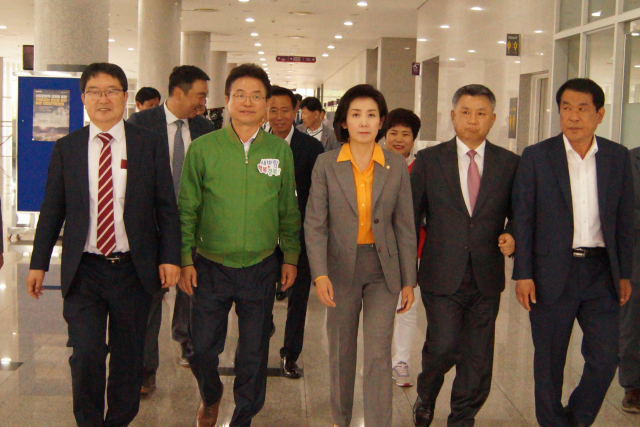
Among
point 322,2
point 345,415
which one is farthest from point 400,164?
point 322,2

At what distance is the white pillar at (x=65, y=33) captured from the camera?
7980 millimetres

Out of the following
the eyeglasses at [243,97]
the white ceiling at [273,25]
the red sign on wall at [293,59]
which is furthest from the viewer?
the red sign on wall at [293,59]

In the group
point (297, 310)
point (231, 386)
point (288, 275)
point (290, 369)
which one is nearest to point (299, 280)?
point (297, 310)

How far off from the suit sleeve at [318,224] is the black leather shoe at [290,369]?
55.5 inches

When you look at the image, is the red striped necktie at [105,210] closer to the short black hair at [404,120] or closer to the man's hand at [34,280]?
the man's hand at [34,280]

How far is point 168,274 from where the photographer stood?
310cm

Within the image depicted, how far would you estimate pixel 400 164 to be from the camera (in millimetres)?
3221

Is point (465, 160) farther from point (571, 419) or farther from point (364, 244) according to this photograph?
point (571, 419)

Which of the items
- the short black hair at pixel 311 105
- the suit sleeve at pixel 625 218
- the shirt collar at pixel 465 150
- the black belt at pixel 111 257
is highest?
the short black hair at pixel 311 105

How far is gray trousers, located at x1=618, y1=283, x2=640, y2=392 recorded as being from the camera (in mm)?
3953

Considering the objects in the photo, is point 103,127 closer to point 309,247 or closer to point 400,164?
point 309,247

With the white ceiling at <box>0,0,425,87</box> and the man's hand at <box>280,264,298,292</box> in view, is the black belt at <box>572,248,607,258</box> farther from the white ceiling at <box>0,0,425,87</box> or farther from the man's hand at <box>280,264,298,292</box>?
the white ceiling at <box>0,0,425,87</box>

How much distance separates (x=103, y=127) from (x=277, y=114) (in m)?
1.71

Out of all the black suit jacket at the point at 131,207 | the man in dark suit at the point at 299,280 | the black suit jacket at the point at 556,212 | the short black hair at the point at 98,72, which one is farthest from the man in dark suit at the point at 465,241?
the short black hair at the point at 98,72
